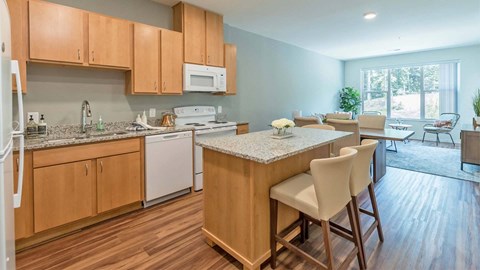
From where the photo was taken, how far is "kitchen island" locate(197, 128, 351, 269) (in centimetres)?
167

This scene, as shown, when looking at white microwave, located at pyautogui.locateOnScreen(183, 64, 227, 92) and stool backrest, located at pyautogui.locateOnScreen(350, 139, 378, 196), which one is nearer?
stool backrest, located at pyautogui.locateOnScreen(350, 139, 378, 196)

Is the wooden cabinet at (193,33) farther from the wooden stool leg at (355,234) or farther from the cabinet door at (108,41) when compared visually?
the wooden stool leg at (355,234)

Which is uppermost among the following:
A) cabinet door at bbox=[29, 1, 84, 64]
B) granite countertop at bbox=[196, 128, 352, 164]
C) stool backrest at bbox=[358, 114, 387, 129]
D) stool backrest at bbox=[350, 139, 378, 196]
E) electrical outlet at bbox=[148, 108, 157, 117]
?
cabinet door at bbox=[29, 1, 84, 64]

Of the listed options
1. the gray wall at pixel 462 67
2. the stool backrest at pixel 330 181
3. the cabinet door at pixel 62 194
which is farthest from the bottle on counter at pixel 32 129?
the gray wall at pixel 462 67

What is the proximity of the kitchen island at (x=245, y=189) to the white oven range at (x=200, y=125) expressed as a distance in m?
1.30

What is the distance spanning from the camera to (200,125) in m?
3.52

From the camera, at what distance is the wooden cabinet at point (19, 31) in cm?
206

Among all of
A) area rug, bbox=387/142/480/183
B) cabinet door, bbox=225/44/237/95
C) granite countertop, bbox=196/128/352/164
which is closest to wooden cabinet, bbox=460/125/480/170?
area rug, bbox=387/142/480/183

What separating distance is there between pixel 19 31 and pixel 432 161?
21.1ft

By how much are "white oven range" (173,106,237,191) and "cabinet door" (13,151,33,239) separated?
1.69 meters

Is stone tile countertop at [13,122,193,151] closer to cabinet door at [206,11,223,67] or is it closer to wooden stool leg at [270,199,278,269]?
cabinet door at [206,11,223,67]

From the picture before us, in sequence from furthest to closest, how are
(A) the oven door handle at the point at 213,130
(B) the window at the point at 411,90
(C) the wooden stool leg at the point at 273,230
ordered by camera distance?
(B) the window at the point at 411,90 → (A) the oven door handle at the point at 213,130 → (C) the wooden stool leg at the point at 273,230

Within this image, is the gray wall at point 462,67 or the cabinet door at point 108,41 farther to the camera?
the gray wall at point 462,67

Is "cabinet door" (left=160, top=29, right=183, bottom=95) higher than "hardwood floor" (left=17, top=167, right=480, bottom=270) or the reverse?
higher
